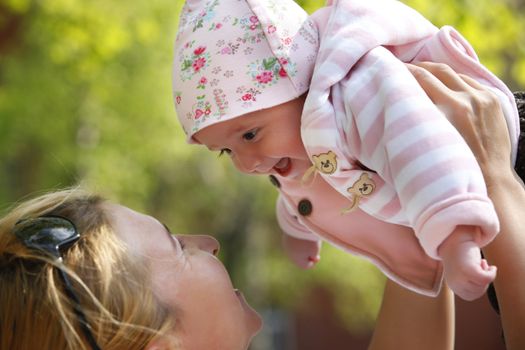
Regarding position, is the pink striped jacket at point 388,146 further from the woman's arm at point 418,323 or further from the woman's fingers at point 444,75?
the woman's arm at point 418,323

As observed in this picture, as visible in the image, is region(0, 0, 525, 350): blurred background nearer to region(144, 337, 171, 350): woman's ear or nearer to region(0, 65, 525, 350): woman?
region(0, 65, 525, 350): woman

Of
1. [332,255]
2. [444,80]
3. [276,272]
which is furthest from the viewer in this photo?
[276,272]

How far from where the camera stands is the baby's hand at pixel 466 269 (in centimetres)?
196

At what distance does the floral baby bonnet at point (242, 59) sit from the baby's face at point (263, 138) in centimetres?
4

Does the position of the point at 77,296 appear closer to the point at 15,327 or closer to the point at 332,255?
the point at 15,327

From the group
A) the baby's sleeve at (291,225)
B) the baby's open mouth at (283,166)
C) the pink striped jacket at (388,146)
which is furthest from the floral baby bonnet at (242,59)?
the baby's sleeve at (291,225)

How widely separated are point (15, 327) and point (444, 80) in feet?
4.24

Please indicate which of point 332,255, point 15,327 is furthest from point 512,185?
point 332,255

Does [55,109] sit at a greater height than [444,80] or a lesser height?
lesser

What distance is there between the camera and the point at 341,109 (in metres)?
2.43

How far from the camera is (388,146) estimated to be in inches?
87.7

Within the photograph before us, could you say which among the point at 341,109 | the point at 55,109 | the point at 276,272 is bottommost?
the point at 276,272

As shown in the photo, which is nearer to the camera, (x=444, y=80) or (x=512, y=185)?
(x=512, y=185)

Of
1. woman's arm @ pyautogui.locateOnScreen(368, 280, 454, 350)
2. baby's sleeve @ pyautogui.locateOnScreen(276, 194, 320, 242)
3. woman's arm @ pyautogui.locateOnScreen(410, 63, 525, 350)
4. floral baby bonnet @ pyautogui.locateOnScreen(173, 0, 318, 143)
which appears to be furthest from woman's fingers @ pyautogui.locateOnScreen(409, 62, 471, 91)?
Result: baby's sleeve @ pyautogui.locateOnScreen(276, 194, 320, 242)
